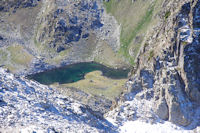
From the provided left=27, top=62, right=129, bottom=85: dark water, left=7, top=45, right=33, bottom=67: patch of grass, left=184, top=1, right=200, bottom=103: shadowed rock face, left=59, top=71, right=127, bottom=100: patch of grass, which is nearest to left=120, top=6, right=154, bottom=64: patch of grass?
left=27, top=62, right=129, bottom=85: dark water

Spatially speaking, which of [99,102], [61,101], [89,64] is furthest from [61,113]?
[89,64]

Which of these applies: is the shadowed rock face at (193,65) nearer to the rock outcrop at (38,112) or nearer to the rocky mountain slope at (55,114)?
the rocky mountain slope at (55,114)

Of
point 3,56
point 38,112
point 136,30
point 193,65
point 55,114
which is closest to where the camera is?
point 38,112

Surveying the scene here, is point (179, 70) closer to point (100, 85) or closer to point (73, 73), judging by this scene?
point (100, 85)

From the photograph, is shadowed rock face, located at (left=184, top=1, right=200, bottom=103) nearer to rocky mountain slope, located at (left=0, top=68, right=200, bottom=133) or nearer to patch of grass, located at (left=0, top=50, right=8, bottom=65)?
rocky mountain slope, located at (left=0, top=68, right=200, bottom=133)

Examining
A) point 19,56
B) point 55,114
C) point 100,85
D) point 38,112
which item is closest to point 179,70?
point 55,114
